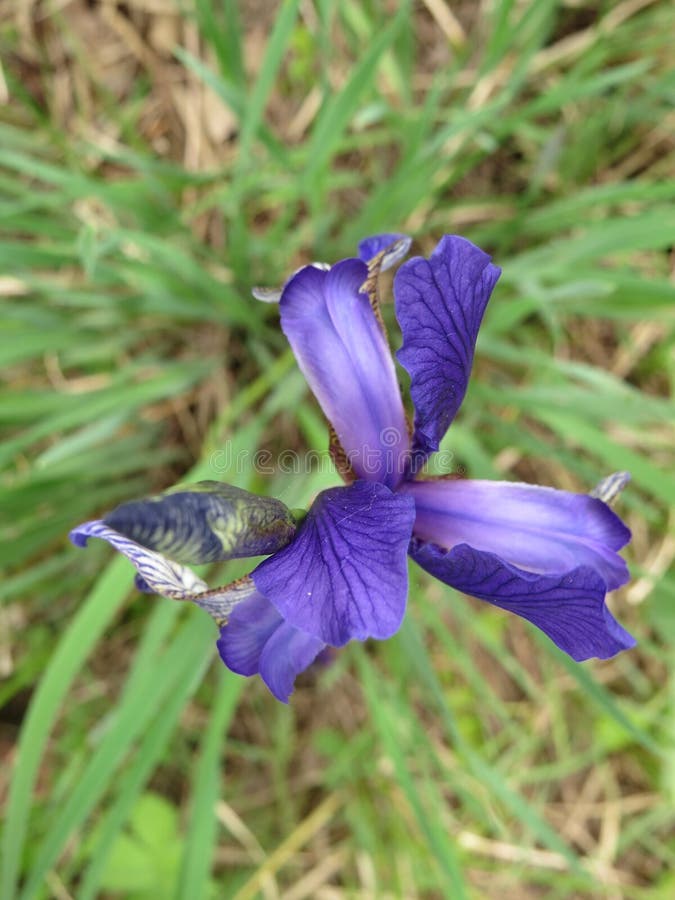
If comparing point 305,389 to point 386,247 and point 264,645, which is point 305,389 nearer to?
point 386,247

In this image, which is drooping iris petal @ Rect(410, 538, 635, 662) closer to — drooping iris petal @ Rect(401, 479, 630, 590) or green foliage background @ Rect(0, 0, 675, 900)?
drooping iris petal @ Rect(401, 479, 630, 590)

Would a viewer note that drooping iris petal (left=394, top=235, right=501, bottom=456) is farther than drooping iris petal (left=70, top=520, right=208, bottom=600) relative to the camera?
Yes

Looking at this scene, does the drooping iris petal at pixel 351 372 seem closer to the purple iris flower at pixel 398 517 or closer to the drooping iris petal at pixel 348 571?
the purple iris flower at pixel 398 517

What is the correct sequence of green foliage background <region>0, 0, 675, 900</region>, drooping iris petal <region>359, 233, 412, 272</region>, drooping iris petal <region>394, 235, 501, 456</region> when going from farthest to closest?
1. green foliage background <region>0, 0, 675, 900</region>
2. drooping iris petal <region>359, 233, 412, 272</region>
3. drooping iris petal <region>394, 235, 501, 456</region>

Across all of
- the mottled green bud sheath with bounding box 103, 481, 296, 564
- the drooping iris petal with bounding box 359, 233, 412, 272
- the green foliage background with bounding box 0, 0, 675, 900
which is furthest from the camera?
the green foliage background with bounding box 0, 0, 675, 900

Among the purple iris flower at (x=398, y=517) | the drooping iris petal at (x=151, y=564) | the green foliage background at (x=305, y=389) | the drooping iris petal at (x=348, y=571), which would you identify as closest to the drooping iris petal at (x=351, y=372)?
the purple iris flower at (x=398, y=517)

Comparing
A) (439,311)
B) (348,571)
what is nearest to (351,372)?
(439,311)

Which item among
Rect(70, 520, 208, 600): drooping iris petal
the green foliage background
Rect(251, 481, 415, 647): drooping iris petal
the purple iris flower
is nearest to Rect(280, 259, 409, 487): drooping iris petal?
the purple iris flower

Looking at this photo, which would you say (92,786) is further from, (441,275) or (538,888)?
(538,888)
